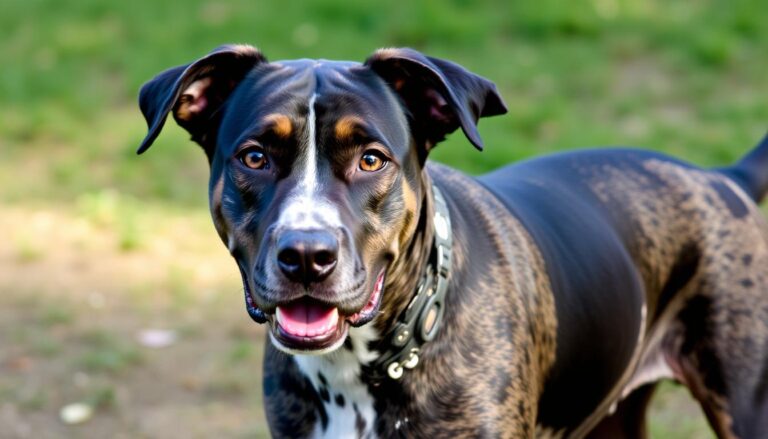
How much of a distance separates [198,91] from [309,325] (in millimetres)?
884

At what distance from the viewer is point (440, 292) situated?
10.9 ft

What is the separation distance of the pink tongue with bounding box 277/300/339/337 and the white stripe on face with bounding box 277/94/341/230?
0.23 meters

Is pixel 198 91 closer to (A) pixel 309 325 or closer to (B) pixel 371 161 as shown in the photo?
(B) pixel 371 161

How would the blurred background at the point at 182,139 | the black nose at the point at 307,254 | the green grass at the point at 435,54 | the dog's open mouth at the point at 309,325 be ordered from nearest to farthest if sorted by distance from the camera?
the black nose at the point at 307,254 → the dog's open mouth at the point at 309,325 → the blurred background at the point at 182,139 → the green grass at the point at 435,54

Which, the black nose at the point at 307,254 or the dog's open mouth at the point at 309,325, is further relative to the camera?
the dog's open mouth at the point at 309,325

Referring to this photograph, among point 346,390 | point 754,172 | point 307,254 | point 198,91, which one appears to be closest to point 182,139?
point 754,172

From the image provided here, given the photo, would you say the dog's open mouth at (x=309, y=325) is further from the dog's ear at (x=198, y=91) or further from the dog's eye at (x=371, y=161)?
the dog's ear at (x=198, y=91)

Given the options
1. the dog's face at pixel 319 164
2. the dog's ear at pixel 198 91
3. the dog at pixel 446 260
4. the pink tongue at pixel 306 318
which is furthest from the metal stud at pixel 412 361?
the dog's ear at pixel 198 91

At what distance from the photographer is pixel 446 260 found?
3.34 m

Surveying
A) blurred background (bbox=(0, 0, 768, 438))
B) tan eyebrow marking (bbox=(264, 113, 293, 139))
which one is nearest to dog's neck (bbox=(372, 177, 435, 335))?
tan eyebrow marking (bbox=(264, 113, 293, 139))

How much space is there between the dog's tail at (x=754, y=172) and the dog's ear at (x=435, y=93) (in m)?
1.45

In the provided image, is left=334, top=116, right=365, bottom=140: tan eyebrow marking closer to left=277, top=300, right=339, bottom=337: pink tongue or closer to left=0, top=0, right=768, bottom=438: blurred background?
left=277, top=300, right=339, bottom=337: pink tongue

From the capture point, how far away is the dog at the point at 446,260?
3061mm

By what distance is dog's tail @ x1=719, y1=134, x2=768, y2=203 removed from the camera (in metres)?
4.38
